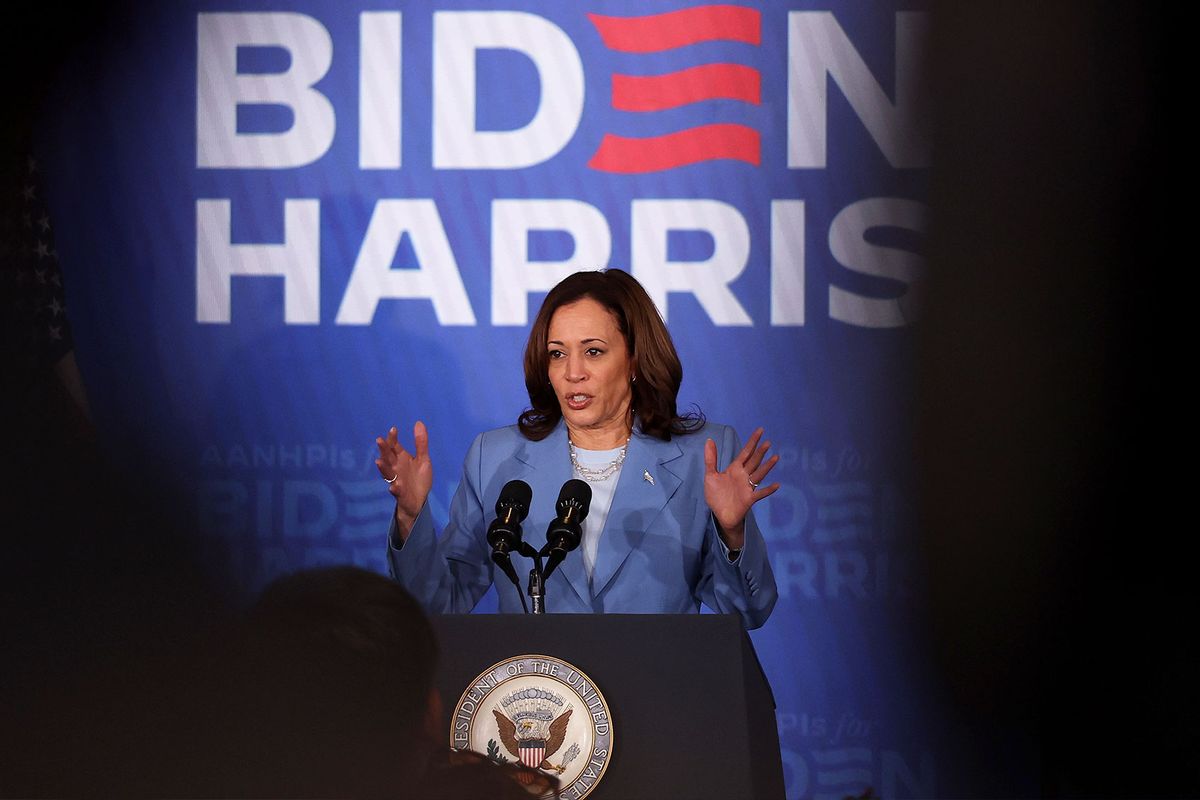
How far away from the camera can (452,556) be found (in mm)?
2734

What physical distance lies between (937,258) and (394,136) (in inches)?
74.7

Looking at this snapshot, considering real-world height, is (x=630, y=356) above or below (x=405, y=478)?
above

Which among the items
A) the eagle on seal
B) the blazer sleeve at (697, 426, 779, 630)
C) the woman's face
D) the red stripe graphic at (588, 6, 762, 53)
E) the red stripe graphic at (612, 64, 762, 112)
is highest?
the red stripe graphic at (588, 6, 762, 53)

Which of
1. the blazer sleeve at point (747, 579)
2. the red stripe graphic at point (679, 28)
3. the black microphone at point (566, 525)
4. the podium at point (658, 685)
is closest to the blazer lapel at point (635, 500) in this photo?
the blazer sleeve at point (747, 579)

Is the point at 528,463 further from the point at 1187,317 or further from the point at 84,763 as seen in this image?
the point at 1187,317

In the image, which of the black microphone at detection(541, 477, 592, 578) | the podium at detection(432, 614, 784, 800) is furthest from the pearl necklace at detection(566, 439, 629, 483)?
the podium at detection(432, 614, 784, 800)

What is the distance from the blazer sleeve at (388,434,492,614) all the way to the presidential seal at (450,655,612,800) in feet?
2.21

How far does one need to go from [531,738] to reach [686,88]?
2852 mm

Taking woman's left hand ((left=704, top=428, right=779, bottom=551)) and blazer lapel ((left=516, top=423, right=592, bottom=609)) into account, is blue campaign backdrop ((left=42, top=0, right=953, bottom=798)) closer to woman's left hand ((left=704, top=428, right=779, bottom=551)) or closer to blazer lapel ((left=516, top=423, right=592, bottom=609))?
blazer lapel ((left=516, top=423, right=592, bottom=609))

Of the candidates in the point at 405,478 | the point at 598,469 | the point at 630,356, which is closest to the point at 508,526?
the point at 405,478

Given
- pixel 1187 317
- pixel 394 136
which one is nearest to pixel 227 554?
pixel 394 136

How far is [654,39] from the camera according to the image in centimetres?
418

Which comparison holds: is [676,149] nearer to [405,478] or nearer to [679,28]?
[679,28]

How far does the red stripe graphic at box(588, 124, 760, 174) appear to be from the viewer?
4.14 m
